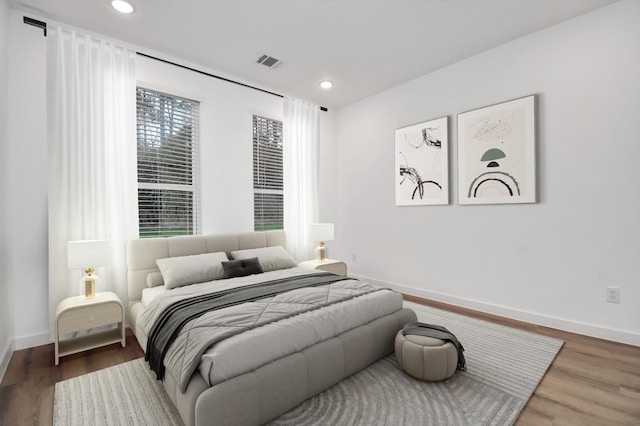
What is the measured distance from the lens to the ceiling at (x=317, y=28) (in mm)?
2682

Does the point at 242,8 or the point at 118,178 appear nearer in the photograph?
the point at 242,8

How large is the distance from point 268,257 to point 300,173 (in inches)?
65.3

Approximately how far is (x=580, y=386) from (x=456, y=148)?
263cm

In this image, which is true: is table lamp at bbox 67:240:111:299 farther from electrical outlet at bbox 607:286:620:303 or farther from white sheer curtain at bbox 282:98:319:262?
electrical outlet at bbox 607:286:620:303

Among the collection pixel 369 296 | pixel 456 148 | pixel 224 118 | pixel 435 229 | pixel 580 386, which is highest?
pixel 224 118

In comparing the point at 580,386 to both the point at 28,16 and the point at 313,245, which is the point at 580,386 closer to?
the point at 313,245

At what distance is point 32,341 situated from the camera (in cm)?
Answer: 277

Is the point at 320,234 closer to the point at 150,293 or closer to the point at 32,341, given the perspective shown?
the point at 150,293

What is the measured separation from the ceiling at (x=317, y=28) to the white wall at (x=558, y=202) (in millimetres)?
284

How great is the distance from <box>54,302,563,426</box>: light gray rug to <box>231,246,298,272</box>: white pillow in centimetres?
145

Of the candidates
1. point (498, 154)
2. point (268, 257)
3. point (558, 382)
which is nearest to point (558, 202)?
point (498, 154)

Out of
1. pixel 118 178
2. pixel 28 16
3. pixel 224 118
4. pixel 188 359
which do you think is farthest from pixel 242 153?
pixel 188 359

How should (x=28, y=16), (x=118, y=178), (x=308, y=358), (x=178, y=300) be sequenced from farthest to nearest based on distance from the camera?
(x=118, y=178)
(x=28, y=16)
(x=178, y=300)
(x=308, y=358)

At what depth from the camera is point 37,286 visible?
112 inches
